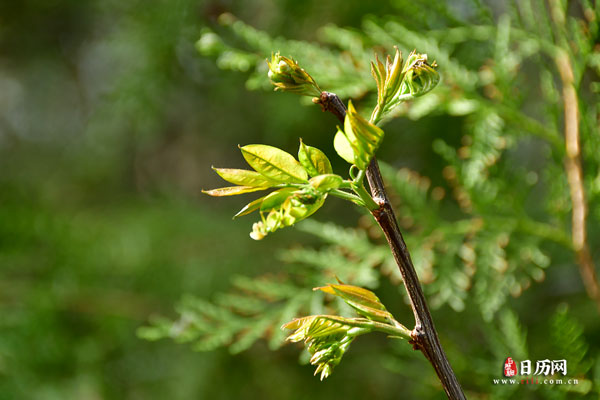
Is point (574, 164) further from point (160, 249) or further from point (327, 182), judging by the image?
point (160, 249)

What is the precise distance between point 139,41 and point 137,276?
2.43 feet

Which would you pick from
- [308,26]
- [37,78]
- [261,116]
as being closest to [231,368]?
[261,116]

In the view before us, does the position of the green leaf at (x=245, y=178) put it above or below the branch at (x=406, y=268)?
above

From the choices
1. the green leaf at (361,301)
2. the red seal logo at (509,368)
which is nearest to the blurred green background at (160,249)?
the red seal logo at (509,368)

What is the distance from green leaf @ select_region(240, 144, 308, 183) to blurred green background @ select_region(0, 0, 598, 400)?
3.04 feet

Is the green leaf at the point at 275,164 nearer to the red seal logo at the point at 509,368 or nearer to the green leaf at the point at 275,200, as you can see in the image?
the green leaf at the point at 275,200

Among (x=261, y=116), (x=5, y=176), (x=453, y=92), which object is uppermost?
(x=453, y=92)

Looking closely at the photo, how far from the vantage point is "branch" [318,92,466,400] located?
292 millimetres

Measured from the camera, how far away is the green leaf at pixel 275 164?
292 millimetres

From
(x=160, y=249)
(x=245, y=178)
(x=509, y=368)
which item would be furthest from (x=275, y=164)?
(x=160, y=249)

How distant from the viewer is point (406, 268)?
0.97 ft

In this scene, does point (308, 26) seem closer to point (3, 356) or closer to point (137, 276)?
point (137, 276)

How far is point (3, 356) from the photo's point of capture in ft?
4.48

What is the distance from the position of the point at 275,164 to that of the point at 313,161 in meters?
0.03
